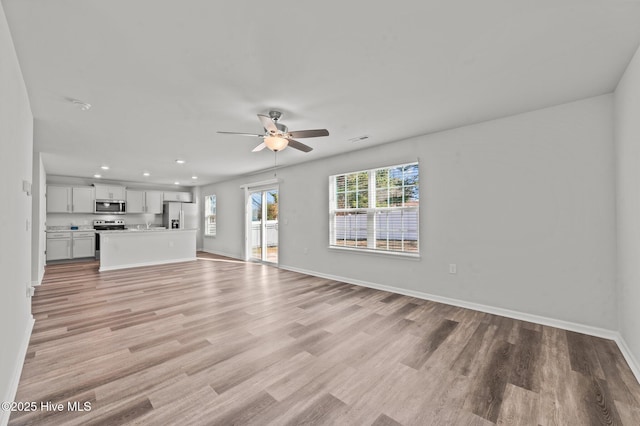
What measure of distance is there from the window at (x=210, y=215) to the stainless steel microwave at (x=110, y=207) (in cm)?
244

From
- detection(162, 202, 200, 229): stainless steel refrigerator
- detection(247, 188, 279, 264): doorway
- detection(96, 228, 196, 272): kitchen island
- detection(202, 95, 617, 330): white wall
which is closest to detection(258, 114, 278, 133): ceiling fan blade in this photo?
detection(202, 95, 617, 330): white wall

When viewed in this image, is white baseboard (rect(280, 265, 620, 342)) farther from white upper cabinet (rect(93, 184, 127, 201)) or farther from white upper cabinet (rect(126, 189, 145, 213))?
white upper cabinet (rect(93, 184, 127, 201))

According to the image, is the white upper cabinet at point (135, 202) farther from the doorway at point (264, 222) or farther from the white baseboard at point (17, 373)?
the white baseboard at point (17, 373)

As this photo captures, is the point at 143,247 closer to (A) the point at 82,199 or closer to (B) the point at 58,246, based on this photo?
(B) the point at 58,246

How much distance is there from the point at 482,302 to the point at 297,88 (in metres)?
3.43

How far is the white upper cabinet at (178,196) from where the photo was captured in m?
9.59

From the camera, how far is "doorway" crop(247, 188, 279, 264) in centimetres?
717

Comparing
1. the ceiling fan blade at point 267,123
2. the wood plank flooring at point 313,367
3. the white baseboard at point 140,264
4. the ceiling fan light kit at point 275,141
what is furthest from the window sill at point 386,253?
the white baseboard at point 140,264

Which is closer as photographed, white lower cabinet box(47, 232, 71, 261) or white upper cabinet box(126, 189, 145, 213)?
white lower cabinet box(47, 232, 71, 261)

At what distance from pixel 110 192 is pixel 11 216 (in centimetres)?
788

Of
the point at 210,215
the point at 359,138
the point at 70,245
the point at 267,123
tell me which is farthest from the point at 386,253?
the point at 70,245

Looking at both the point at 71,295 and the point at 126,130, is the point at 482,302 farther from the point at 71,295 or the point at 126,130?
the point at 71,295

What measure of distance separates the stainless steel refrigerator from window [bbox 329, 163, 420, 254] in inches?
262

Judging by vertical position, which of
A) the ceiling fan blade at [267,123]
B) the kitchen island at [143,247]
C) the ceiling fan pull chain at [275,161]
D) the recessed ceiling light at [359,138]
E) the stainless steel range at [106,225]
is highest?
the recessed ceiling light at [359,138]
